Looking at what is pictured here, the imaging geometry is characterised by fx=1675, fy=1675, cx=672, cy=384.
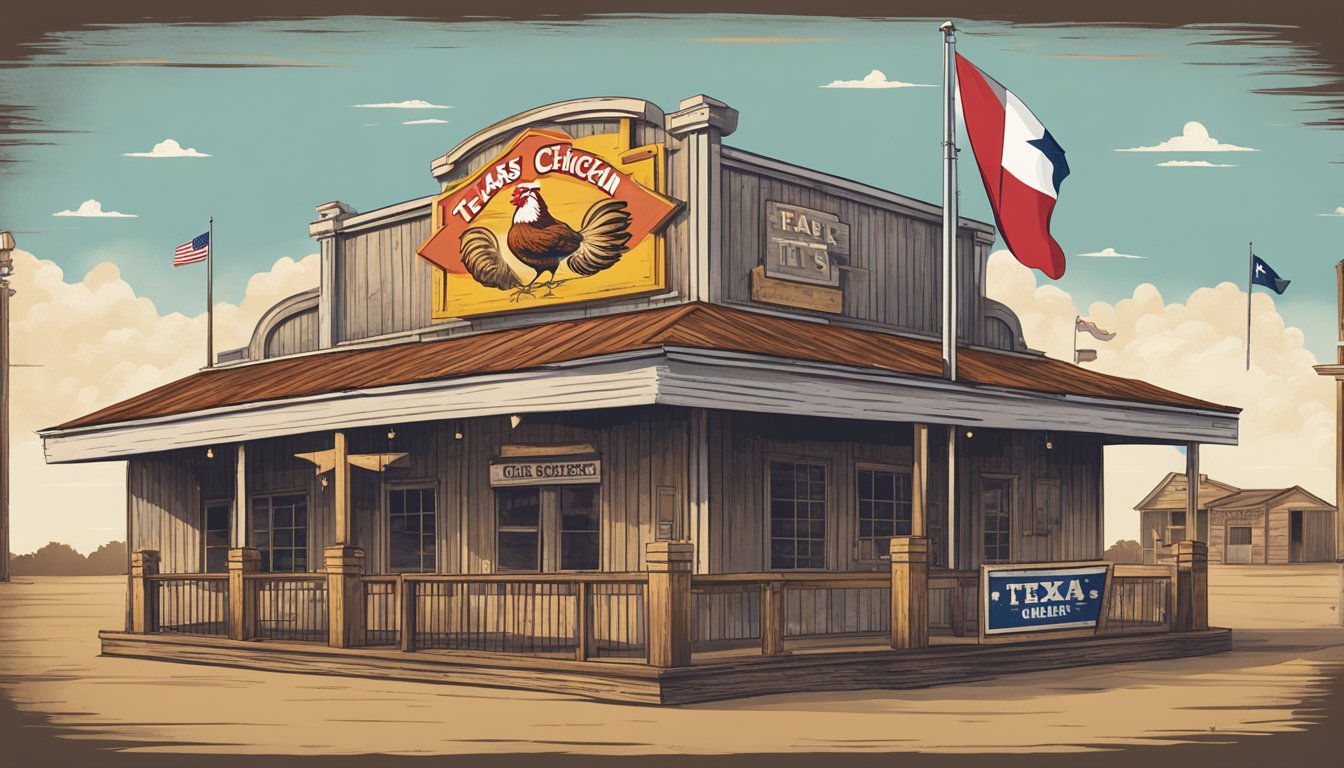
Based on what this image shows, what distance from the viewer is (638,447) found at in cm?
2070

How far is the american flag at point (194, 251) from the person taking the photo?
2970 centimetres

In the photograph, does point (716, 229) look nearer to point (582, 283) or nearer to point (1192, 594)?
point (582, 283)

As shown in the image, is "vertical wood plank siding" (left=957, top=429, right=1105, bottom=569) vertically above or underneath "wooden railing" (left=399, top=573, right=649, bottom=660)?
above

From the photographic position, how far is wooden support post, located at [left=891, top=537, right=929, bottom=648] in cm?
1866

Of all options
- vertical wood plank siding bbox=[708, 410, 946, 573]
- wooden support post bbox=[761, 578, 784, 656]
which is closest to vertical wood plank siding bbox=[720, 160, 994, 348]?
vertical wood plank siding bbox=[708, 410, 946, 573]

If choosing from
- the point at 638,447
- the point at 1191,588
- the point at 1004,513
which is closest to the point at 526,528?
the point at 638,447

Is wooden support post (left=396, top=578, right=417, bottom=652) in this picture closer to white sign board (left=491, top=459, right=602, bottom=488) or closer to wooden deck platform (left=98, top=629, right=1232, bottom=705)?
wooden deck platform (left=98, top=629, right=1232, bottom=705)

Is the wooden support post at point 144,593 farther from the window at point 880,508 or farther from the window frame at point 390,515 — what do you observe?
the window at point 880,508

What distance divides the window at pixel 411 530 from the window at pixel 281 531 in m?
2.20

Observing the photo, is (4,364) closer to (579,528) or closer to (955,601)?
(579,528)

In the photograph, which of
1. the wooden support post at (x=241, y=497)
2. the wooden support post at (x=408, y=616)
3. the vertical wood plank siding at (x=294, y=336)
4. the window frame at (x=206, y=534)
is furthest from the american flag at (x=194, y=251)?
the wooden support post at (x=408, y=616)

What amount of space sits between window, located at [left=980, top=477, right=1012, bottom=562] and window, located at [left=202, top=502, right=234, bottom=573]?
1170cm

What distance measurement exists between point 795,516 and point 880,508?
77.0 inches

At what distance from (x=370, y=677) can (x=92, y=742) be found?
5.98 metres
